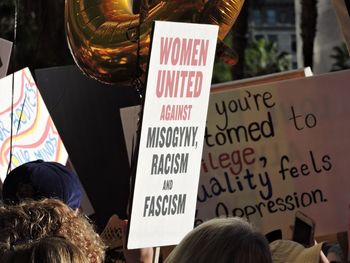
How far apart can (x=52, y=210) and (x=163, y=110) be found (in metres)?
0.85

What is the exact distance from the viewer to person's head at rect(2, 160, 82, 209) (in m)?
3.60

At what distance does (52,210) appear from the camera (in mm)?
2857

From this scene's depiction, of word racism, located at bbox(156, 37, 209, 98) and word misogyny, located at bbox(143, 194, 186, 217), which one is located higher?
word racism, located at bbox(156, 37, 209, 98)

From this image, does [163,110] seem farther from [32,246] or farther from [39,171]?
[32,246]

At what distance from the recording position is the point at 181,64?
367 centimetres

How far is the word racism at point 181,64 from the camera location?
355 cm

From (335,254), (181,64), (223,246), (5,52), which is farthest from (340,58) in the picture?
(223,246)

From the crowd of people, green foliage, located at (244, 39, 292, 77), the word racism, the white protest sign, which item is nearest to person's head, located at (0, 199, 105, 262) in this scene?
the crowd of people

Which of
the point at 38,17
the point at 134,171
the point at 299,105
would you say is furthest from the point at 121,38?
the point at 38,17

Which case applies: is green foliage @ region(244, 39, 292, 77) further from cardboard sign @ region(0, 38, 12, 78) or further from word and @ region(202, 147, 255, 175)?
cardboard sign @ region(0, 38, 12, 78)

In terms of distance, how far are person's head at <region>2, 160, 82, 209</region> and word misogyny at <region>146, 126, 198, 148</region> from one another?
1.05ft

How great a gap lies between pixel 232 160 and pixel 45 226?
237cm

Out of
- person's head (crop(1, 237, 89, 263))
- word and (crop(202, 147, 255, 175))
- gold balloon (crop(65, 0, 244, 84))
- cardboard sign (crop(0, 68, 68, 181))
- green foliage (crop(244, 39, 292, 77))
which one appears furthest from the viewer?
green foliage (crop(244, 39, 292, 77))

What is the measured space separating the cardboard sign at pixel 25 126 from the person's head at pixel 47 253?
7.19 ft
